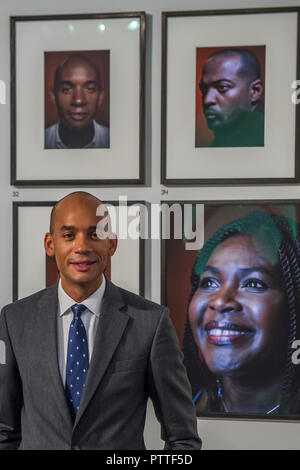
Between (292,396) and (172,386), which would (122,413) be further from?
(292,396)

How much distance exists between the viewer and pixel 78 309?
0.98 meters

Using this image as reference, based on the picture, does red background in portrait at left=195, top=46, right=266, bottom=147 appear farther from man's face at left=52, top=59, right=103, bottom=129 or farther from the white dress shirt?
→ the white dress shirt

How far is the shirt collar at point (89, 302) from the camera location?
0.99m

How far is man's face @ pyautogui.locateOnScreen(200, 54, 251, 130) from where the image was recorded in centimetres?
136

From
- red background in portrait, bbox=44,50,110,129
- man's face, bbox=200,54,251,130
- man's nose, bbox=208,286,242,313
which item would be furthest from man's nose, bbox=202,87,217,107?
man's nose, bbox=208,286,242,313

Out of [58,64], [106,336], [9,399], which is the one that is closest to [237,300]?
[106,336]

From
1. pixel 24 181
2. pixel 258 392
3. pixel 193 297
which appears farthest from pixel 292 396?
pixel 24 181

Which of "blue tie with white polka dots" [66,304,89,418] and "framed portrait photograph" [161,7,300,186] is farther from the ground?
"framed portrait photograph" [161,7,300,186]

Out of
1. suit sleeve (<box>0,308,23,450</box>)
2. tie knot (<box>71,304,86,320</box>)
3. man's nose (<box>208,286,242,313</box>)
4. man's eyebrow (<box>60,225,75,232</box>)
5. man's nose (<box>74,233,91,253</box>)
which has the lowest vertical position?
suit sleeve (<box>0,308,23,450</box>)

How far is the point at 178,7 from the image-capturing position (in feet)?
4.53

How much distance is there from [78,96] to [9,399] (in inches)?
33.5

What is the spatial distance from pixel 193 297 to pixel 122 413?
0.50 metres

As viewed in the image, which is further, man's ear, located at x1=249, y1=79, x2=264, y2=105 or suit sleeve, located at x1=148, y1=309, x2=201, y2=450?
man's ear, located at x1=249, y1=79, x2=264, y2=105
